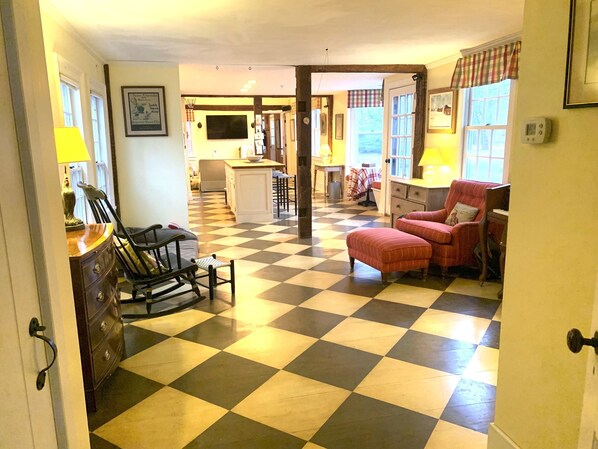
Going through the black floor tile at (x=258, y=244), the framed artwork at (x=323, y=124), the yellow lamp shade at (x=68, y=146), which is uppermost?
the framed artwork at (x=323, y=124)

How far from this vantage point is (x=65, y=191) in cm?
264

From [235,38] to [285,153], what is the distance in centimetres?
917

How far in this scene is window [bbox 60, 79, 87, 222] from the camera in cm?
384

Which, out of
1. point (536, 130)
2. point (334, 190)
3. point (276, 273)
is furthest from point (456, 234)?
point (334, 190)

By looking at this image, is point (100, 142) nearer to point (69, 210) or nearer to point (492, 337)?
point (69, 210)

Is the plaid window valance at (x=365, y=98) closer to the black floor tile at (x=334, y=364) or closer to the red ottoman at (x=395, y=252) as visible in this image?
the red ottoman at (x=395, y=252)

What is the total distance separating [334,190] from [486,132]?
4799mm

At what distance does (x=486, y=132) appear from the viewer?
200 inches

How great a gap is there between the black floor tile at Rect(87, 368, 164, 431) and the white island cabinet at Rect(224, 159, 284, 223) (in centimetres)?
468

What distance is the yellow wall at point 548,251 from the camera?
1411 mm

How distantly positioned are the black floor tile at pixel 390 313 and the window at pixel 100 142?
3359 millimetres

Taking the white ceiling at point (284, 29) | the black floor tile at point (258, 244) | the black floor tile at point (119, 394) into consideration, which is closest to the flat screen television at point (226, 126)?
the white ceiling at point (284, 29)

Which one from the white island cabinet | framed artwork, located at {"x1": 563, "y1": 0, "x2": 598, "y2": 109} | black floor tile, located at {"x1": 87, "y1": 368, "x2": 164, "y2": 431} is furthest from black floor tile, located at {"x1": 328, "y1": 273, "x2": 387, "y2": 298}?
the white island cabinet

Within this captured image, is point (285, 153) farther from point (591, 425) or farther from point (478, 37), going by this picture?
point (591, 425)
